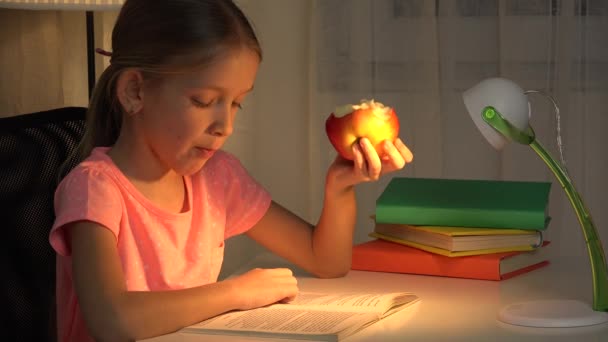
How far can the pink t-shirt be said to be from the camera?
1459 mm

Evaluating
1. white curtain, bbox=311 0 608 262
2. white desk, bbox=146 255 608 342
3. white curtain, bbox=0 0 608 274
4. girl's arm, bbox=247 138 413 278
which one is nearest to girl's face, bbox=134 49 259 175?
girl's arm, bbox=247 138 413 278

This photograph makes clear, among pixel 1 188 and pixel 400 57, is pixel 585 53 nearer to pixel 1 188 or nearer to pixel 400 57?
pixel 400 57

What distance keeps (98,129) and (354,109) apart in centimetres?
39

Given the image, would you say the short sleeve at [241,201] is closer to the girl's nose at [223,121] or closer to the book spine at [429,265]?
the book spine at [429,265]

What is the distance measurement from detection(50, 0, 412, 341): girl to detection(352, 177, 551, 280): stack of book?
0.15 meters

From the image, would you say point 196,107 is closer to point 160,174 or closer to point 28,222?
point 160,174

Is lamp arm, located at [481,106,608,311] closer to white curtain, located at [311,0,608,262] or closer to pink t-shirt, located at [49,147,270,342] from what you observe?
pink t-shirt, located at [49,147,270,342]

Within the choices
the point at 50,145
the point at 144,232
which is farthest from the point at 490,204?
the point at 50,145

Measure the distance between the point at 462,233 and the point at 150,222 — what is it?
50 centimetres

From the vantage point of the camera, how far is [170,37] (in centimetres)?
150

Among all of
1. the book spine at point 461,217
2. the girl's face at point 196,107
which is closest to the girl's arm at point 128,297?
the girl's face at point 196,107

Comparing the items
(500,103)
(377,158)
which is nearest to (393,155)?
(377,158)

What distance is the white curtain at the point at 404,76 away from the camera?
93.3 inches

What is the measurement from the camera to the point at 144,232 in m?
1.57
